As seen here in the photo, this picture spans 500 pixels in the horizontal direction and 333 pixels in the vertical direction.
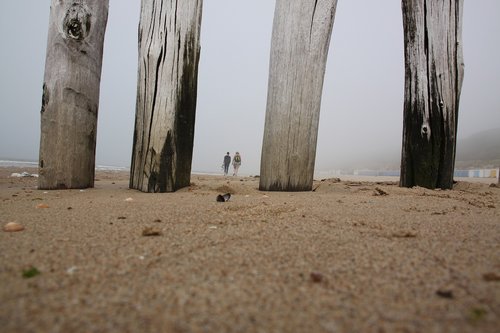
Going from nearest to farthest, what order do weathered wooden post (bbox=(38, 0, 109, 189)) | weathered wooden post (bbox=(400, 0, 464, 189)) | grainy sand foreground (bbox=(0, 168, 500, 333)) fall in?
grainy sand foreground (bbox=(0, 168, 500, 333)) < weathered wooden post (bbox=(38, 0, 109, 189)) < weathered wooden post (bbox=(400, 0, 464, 189))

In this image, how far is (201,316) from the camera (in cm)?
61

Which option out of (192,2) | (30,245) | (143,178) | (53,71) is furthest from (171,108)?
(30,245)

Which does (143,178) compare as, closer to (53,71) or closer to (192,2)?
(53,71)

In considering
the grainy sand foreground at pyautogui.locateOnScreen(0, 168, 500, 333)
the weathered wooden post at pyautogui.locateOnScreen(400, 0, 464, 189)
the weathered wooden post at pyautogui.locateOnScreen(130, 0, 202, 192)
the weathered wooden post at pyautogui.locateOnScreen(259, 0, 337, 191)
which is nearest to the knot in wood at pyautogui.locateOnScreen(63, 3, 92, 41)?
the weathered wooden post at pyautogui.locateOnScreen(130, 0, 202, 192)

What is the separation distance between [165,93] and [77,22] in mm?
1164

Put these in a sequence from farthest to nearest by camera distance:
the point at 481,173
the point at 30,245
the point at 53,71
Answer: the point at 481,173 → the point at 53,71 → the point at 30,245

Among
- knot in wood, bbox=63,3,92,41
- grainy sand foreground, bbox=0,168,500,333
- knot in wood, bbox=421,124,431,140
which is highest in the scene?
knot in wood, bbox=63,3,92,41

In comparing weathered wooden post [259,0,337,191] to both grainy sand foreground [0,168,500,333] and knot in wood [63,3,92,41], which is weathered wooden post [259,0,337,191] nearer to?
grainy sand foreground [0,168,500,333]

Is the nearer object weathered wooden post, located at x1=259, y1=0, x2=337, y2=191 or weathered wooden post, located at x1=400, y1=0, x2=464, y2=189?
weathered wooden post, located at x1=259, y1=0, x2=337, y2=191

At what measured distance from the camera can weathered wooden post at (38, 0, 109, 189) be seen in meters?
2.88

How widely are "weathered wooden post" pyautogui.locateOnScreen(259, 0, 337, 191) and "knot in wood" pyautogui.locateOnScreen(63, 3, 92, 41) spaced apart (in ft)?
6.14

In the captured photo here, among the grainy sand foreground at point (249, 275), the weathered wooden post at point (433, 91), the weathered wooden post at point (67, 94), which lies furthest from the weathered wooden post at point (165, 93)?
the weathered wooden post at point (433, 91)

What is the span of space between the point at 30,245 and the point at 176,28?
7.70 feet

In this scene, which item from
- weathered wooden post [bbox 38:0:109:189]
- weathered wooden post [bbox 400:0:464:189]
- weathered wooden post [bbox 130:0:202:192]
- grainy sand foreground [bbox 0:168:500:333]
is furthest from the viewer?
weathered wooden post [bbox 400:0:464:189]
